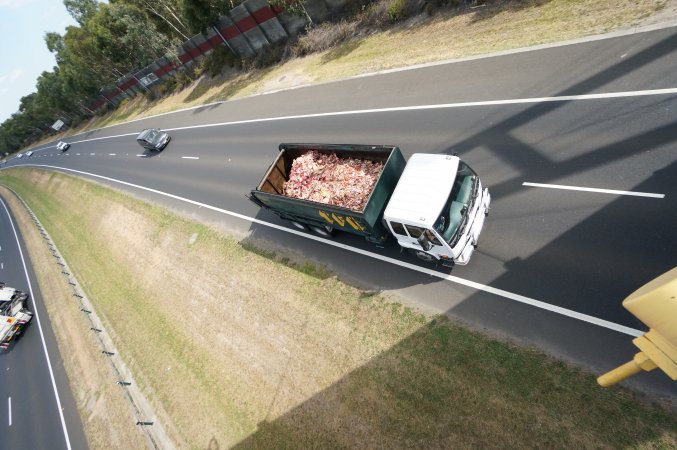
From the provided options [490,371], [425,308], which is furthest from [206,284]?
[490,371]

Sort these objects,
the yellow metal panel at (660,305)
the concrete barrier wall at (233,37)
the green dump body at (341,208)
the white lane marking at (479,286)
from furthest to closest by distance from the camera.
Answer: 1. the concrete barrier wall at (233,37)
2. the green dump body at (341,208)
3. the white lane marking at (479,286)
4. the yellow metal panel at (660,305)

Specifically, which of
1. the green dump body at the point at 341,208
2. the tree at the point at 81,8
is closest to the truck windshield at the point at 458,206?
the green dump body at the point at 341,208

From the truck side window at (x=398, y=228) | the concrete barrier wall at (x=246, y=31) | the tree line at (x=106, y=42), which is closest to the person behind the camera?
the truck side window at (x=398, y=228)

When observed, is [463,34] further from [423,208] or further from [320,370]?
[320,370]

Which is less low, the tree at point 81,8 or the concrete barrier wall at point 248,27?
the tree at point 81,8

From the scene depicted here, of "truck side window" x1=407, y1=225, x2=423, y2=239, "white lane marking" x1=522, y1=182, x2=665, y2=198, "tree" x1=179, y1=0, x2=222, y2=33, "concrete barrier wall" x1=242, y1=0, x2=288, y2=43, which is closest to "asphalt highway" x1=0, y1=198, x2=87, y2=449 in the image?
"truck side window" x1=407, y1=225, x2=423, y2=239

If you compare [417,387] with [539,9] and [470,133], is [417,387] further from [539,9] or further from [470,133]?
A: [539,9]

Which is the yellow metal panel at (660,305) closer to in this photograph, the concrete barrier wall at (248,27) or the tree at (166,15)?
the concrete barrier wall at (248,27)
